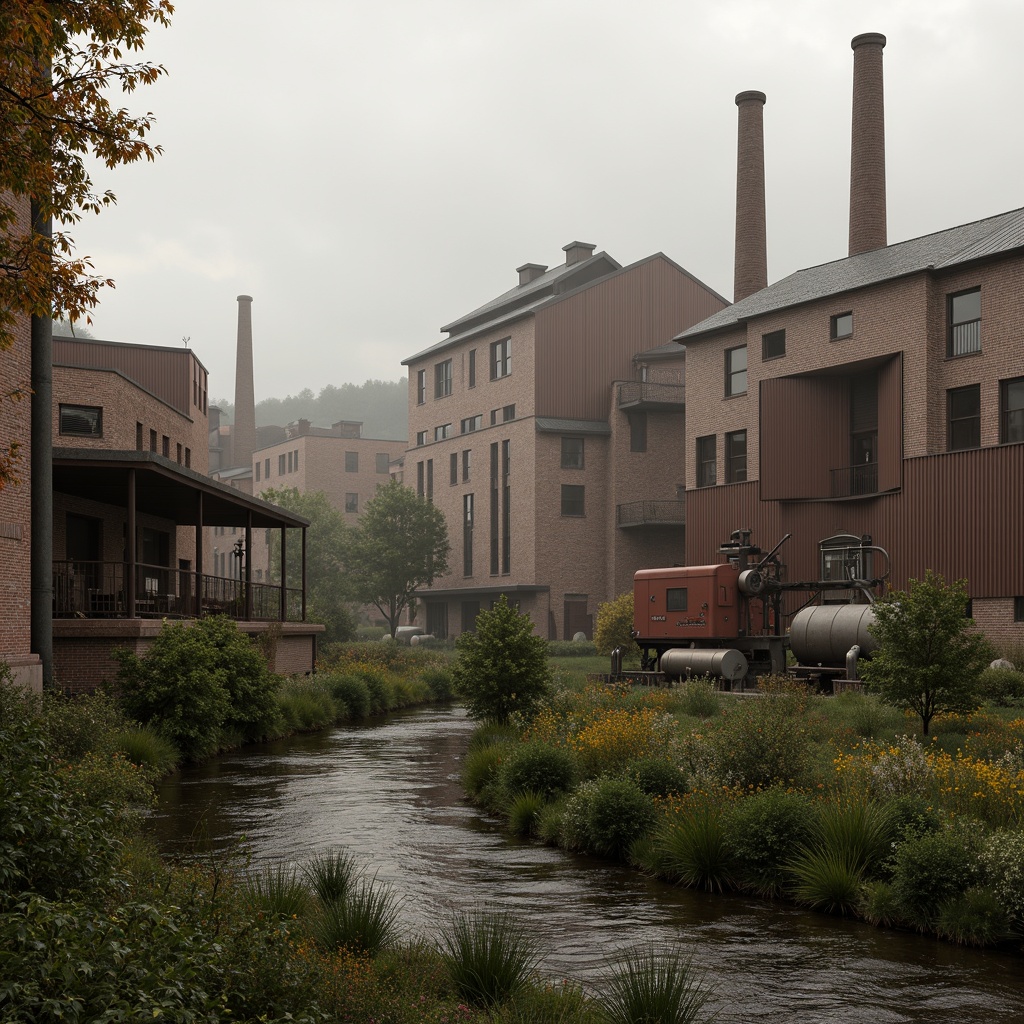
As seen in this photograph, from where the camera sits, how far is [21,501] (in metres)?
19.6

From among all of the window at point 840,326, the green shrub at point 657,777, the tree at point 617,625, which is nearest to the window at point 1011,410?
the window at point 840,326

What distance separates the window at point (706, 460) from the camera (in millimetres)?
48031

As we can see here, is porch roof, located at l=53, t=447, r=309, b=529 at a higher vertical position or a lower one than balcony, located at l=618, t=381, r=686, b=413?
lower

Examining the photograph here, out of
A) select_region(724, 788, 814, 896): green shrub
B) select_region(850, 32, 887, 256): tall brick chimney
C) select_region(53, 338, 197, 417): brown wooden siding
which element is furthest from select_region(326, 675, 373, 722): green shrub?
select_region(850, 32, 887, 256): tall brick chimney

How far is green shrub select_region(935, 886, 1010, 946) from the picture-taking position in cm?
972

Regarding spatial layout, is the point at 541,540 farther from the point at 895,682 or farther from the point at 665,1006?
the point at 665,1006

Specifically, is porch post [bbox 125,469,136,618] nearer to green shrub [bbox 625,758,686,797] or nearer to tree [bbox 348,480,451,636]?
green shrub [bbox 625,758,686,797]

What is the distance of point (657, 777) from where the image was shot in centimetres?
1426

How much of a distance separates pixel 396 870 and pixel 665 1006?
6061 millimetres

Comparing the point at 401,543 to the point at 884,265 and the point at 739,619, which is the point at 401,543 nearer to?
the point at 884,265

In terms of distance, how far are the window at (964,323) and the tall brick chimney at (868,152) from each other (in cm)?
952

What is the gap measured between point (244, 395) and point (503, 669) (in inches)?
3427

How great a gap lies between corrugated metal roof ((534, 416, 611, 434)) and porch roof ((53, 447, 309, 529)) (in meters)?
24.5

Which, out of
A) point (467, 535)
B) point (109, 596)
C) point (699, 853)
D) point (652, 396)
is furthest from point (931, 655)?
point (467, 535)
